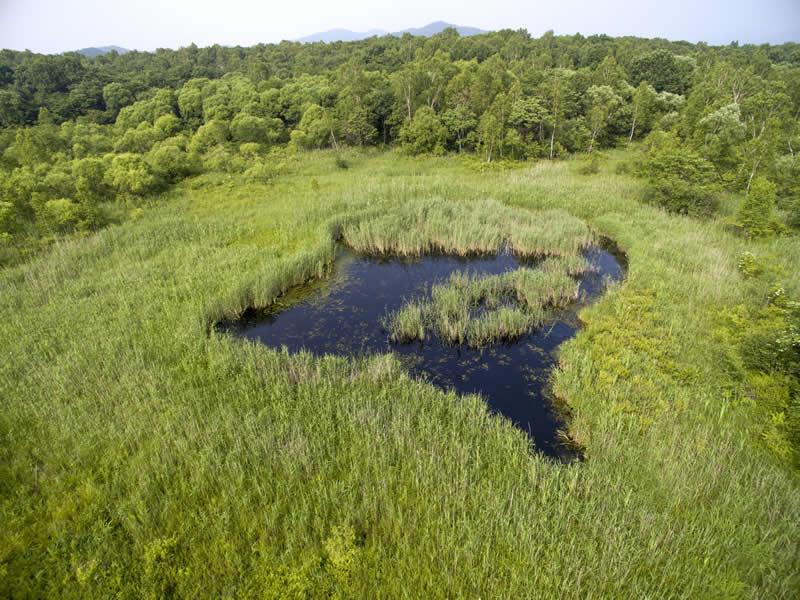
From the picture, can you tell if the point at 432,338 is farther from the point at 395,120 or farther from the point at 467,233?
the point at 395,120

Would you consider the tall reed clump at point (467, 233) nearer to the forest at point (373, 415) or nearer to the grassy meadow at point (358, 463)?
the forest at point (373, 415)

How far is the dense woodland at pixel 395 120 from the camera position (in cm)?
1888

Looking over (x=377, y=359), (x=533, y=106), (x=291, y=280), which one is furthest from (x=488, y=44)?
(x=377, y=359)

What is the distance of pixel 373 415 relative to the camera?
7.65m

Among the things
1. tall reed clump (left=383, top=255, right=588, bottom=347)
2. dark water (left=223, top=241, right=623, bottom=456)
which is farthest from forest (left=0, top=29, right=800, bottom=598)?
dark water (left=223, top=241, right=623, bottom=456)

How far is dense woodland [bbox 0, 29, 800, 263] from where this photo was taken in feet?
61.9

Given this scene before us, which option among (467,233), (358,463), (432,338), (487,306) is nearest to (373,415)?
(358,463)

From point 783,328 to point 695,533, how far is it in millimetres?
6516

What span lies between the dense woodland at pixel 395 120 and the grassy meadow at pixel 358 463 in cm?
779

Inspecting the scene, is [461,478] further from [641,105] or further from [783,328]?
[641,105]

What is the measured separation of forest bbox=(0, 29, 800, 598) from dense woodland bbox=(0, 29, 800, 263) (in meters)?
0.39

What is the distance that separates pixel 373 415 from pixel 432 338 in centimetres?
430

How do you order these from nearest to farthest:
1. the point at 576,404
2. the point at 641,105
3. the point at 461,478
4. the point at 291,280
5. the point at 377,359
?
the point at 461,478 < the point at 576,404 < the point at 377,359 < the point at 291,280 < the point at 641,105

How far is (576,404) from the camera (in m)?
8.41
